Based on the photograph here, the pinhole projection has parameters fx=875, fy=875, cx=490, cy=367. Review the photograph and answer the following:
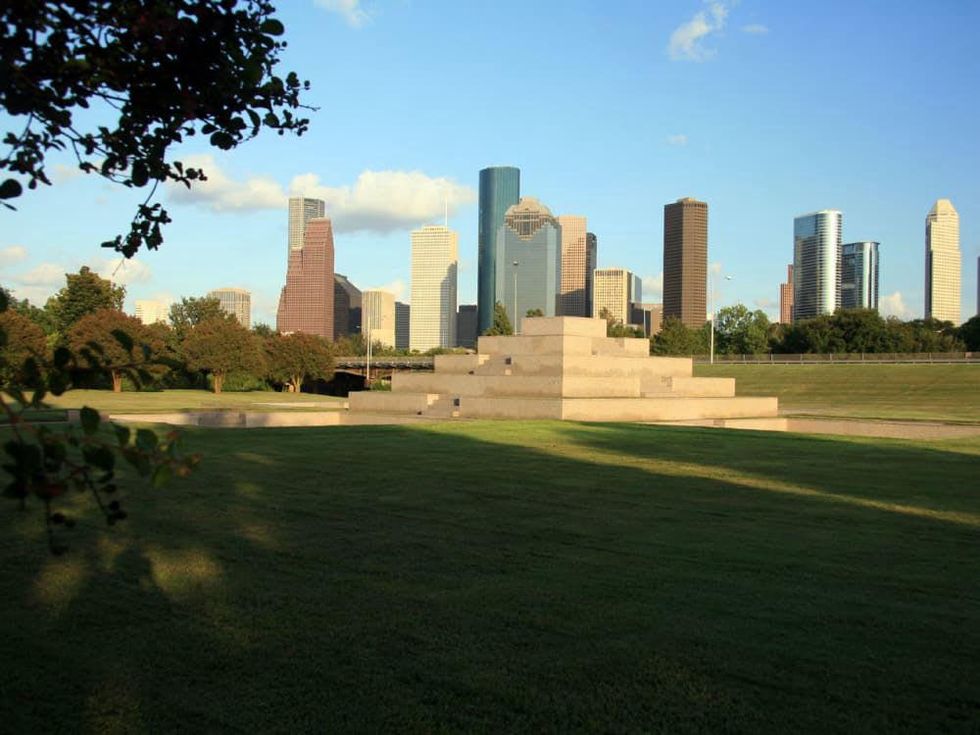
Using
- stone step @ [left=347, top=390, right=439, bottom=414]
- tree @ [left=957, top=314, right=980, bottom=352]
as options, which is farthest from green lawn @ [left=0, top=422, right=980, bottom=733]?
tree @ [left=957, top=314, right=980, bottom=352]

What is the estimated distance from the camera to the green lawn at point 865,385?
1962 inches

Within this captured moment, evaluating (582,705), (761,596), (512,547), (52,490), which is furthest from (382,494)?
(52,490)

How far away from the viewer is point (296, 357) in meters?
72.4

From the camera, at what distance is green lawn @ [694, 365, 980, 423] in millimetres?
49844

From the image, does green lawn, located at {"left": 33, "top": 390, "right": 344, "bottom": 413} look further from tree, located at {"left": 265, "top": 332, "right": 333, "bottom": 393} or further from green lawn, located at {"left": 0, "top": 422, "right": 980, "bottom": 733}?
green lawn, located at {"left": 0, "top": 422, "right": 980, "bottom": 733}

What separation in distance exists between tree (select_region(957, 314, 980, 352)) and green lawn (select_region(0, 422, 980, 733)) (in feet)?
347

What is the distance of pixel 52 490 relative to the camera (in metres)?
2.57

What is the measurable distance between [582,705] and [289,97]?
333 centimetres

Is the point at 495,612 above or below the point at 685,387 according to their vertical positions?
below

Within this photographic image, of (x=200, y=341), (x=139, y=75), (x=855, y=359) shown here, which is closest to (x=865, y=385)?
(x=855, y=359)

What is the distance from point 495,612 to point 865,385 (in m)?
59.6

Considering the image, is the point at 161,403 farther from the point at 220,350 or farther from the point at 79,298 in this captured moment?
the point at 79,298

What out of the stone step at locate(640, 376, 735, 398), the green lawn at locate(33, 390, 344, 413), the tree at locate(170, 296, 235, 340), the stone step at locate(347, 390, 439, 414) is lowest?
the green lawn at locate(33, 390, 344, 413)

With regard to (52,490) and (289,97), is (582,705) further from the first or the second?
(289,97)
